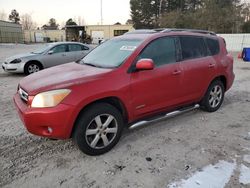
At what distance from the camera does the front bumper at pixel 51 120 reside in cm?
325

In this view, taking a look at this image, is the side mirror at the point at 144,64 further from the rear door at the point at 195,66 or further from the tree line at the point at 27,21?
the tree line at the point at 27,21

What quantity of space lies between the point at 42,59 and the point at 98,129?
764 centimetres

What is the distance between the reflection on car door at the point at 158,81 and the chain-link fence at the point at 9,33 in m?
54.4

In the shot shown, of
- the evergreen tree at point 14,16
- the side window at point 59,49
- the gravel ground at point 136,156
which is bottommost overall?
the gravel ground at point 136,156

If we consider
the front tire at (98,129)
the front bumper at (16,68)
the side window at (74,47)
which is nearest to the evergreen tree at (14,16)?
the side window at (74,47)

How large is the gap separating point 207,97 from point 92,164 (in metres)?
2.98

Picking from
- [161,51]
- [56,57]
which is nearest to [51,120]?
[161,51]

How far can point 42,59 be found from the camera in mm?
10398

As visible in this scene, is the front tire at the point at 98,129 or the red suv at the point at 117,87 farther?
the front tire at the point at 98,129

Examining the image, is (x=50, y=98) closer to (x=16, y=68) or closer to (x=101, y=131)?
(x=101, y=131)

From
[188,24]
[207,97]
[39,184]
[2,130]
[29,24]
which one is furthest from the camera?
[29,24]

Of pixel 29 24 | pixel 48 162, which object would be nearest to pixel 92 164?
pixel 48 162

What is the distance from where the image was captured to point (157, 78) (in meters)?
4.14

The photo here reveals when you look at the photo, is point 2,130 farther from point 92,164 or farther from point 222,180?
point 222,180
